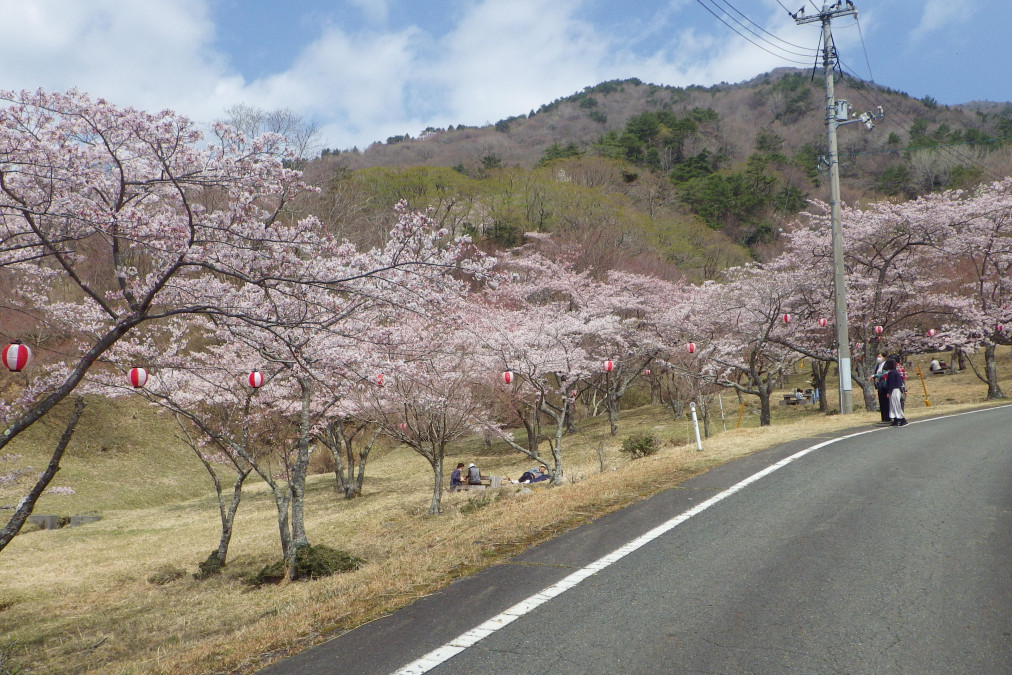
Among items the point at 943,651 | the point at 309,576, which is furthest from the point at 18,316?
the point at 943,651

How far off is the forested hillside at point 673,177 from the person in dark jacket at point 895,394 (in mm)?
18493

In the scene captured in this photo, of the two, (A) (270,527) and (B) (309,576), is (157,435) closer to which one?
(A) (270,527)

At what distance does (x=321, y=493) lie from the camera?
23.4 m

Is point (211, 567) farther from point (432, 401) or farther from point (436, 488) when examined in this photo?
point (432, 401)

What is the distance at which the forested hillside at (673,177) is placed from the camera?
41188 mm

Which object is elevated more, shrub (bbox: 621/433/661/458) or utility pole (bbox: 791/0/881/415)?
utility pole (bbox: 791/0/881/415)

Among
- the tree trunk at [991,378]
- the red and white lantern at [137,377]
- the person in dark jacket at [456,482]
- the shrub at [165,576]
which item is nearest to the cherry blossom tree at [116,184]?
the red and white lantern at [137,377]

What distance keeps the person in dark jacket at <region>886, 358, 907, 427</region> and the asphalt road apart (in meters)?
8.19

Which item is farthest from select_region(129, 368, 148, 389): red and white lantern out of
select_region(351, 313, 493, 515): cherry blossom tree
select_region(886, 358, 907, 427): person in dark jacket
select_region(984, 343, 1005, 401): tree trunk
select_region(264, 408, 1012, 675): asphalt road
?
select_region(984, 343, 1005, 401): tree trunk

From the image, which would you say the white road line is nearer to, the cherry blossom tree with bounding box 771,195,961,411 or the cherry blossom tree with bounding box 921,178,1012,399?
the cherry blossom tree with bounding box 771,195,961,411

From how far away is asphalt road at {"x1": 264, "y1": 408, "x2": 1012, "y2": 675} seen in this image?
11.0 ft

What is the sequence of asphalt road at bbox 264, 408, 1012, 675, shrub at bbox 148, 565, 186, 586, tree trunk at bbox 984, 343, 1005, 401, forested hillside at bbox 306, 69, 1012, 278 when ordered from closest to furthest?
asphalt road at bbox 264, 408, 1012, 675 → shrub at bbox 148, 565, 186, 586 → tree trunk at bbox 984, 343, 1005, 401 → forested hillside at bbox 306, 69, 1012, 278

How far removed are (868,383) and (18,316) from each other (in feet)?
105

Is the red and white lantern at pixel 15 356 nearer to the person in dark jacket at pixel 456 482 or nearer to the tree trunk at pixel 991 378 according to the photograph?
the person in dark jacket at pixel 456 482
